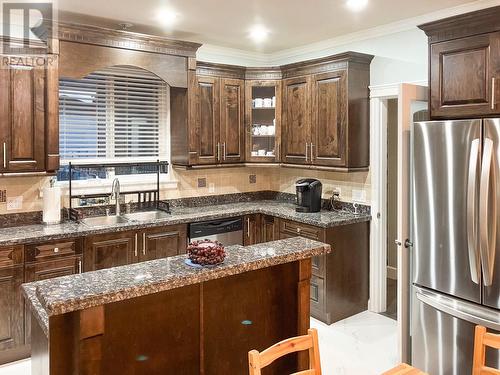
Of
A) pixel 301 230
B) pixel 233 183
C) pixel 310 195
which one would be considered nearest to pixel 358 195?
pixel 310 195

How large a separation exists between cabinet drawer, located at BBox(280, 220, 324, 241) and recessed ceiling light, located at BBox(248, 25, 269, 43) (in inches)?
76.9

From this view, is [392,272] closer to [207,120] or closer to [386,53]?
[386,53]

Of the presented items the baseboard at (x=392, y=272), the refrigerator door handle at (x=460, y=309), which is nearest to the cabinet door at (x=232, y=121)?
the baseboard at (x=392, y=272)

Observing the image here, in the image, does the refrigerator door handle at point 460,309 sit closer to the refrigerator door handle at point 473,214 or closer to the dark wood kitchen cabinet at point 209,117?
the refrigerator door handle at point 473,214

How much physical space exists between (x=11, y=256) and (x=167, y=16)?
7.82ft

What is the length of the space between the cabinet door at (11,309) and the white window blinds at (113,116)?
1.30 metres

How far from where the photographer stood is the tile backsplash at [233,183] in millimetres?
3906

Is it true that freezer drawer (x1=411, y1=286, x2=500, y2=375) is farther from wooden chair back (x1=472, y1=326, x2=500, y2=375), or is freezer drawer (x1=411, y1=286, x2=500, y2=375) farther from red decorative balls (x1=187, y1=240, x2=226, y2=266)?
red decorative balls (x1=187, y1=240, x2=226, y2=266)

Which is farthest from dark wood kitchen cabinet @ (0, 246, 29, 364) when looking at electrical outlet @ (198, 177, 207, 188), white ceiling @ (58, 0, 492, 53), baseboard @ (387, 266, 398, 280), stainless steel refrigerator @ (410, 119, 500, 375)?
baseboard @ (387, 266, 398, 280)

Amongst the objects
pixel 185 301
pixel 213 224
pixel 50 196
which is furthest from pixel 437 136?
pixel 50 196

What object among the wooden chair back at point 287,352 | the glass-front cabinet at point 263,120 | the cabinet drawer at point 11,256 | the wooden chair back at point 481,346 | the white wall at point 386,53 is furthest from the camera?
the glass-front cabinet at point 263,120

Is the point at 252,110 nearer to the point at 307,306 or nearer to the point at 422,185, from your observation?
the point at 422,185

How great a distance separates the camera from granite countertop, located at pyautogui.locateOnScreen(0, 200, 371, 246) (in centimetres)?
346

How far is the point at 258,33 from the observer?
4.43 metres
